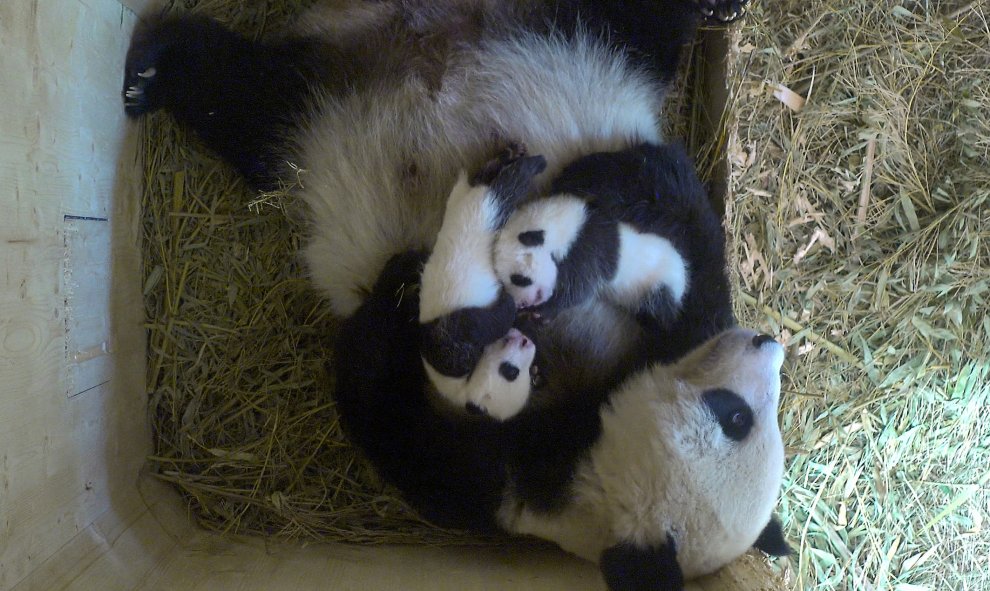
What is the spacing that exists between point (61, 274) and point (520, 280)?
155 cm

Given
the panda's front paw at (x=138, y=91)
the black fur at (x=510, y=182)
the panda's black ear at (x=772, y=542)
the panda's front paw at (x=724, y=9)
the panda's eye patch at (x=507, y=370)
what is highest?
the panda's front paw at (x=724, y=9)

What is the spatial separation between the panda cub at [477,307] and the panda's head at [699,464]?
403 mm

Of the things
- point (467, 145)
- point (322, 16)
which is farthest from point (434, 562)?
point (322, 16)

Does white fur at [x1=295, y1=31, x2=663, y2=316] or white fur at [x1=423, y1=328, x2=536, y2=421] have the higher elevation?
white fur at [x1=295, y1=31, x2=663, y2=316]

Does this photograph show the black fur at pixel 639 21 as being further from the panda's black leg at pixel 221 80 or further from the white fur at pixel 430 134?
the panda's black leg at pixel 221 80

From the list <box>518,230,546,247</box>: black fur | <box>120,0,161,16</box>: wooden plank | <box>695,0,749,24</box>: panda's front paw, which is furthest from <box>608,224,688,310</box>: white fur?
<box>120,0,161,16</box>: wooden plank

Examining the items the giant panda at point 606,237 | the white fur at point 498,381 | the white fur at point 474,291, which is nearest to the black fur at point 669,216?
the giant panda at point 606,237

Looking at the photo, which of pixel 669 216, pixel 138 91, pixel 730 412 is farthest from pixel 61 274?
pixel 730 412

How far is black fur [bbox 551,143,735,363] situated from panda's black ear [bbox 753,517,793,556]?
0.65 metres

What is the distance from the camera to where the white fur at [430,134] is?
99.3 inches

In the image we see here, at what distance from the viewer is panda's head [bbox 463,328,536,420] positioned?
2.19 meters

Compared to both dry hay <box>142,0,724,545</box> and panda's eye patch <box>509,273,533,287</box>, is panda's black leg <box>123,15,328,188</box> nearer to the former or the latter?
dry hay <box>142,0,724,545</box>

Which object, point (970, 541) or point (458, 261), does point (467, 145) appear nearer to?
point (458, 261)

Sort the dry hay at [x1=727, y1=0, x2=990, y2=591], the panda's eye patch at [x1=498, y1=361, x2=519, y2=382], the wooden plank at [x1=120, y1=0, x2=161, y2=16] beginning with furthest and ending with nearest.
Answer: the dry hay at [x1=727, y1=0, x2=990, y2=591]
the wooden plank at [x1=120, y1=0, x2=161, y2=16]
the panda's eye patch at [x1=498, y1=361, x2=519, y2=382]
